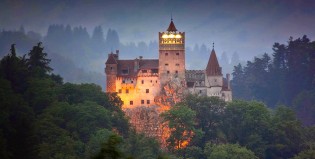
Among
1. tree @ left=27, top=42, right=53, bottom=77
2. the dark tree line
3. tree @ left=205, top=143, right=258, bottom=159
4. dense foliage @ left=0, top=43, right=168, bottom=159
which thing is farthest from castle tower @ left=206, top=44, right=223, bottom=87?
the dark tree line

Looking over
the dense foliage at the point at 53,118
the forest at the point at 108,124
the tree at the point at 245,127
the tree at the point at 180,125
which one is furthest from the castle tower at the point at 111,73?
the tree at the point at 245,127

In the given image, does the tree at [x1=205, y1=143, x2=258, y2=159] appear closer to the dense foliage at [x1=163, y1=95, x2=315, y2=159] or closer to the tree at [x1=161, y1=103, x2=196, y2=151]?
the dense foliage at [x1=163, y1=95, x2=315, y2=159]

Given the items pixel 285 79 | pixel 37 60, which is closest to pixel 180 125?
pixel 37 60

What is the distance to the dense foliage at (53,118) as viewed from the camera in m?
82.4

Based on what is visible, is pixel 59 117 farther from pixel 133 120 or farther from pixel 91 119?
pixel 133 120

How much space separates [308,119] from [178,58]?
41.9m

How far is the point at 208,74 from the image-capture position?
107438 mm

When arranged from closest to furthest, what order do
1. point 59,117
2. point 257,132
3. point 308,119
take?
1. point 59,117
2. point 257,132
3. point 308,119

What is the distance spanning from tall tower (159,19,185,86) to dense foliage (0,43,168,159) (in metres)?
6.05

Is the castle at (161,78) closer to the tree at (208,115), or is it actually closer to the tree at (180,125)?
the tree at (208,115)

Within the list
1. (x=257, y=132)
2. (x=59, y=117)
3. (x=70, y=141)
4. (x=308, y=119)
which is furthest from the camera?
(x=308, y=119)

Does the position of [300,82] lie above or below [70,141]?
above

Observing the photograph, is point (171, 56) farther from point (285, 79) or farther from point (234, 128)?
point (285, 79)

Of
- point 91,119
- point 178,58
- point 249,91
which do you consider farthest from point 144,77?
point 249,91
